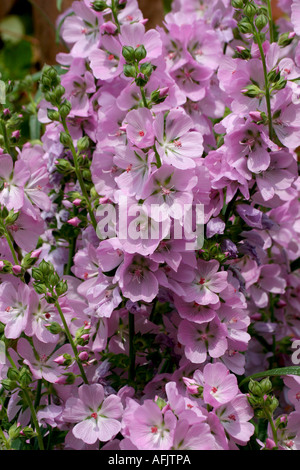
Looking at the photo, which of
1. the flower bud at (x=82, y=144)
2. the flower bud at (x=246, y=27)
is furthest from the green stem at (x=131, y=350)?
the flower bud at (x=246, y=27)

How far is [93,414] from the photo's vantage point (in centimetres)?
74

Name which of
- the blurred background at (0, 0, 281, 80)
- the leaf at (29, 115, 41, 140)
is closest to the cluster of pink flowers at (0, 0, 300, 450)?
the leaf at (29, 115, 41, 140)

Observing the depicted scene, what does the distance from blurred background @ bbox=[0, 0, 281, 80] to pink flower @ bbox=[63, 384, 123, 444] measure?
3.93ft

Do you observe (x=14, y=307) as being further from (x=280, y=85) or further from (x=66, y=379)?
(x=280, y=85)

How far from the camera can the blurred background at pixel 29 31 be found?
1870 mm

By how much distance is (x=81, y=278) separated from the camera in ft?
2.82

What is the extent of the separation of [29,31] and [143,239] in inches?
67.4

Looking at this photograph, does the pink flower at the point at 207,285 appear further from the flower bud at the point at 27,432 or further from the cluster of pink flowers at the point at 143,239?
the flower bud at the point at 27,432

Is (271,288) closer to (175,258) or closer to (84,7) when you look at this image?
(175,258)

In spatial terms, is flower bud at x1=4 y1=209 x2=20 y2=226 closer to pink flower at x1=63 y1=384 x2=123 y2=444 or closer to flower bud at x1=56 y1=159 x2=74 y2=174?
flower bud at x1=56 y1=159 x2=74 y2=174

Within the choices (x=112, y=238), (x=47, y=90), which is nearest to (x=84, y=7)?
(x=47, y=90)

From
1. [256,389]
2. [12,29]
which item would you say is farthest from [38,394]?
[12,29]

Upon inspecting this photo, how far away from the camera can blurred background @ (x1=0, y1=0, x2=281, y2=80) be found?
1870 mm
